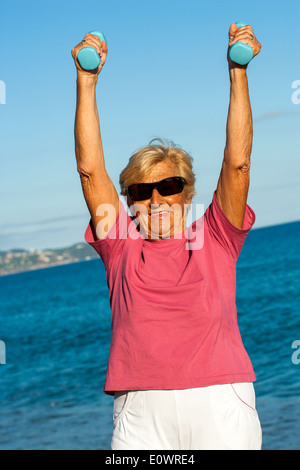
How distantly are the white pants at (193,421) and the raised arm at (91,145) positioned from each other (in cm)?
82

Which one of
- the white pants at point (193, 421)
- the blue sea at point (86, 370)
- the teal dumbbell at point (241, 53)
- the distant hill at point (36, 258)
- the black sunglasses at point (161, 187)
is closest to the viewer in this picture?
the white pants at point (193, 421)

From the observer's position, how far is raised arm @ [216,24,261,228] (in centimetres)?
273

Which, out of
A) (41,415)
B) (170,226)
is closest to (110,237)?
(170,226)

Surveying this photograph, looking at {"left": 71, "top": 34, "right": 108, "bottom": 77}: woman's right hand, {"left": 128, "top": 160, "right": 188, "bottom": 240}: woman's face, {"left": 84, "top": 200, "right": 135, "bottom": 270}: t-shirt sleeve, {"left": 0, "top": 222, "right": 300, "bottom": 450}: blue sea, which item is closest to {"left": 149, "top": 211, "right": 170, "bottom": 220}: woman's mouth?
{"left": 128, "top": 160, "right": 188, "bottom": 240}: woman's face

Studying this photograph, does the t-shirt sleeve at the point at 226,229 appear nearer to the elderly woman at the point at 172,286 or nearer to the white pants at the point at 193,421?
the elderly woman at the point at 172,286

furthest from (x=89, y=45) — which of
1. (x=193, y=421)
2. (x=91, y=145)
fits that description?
(x=193, y=421)

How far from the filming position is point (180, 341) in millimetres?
2615

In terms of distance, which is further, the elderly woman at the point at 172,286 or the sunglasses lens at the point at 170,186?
the sunglasses lens at the point at 170,186

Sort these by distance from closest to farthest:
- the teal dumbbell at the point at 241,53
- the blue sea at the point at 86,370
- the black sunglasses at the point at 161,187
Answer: the teal dumbbell at the point at 241,53 < the black sunglasses at the point at 161,187 < the blue sea at the point at 86,370

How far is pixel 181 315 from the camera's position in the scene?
2.64 metres

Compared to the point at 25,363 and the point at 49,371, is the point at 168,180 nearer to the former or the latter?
the point at 49,371

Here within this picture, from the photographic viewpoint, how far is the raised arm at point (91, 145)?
285 centimetres

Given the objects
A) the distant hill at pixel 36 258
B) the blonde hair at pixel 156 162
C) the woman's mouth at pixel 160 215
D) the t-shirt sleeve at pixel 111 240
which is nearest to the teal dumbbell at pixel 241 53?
the blonde hair at pixel 156 162
